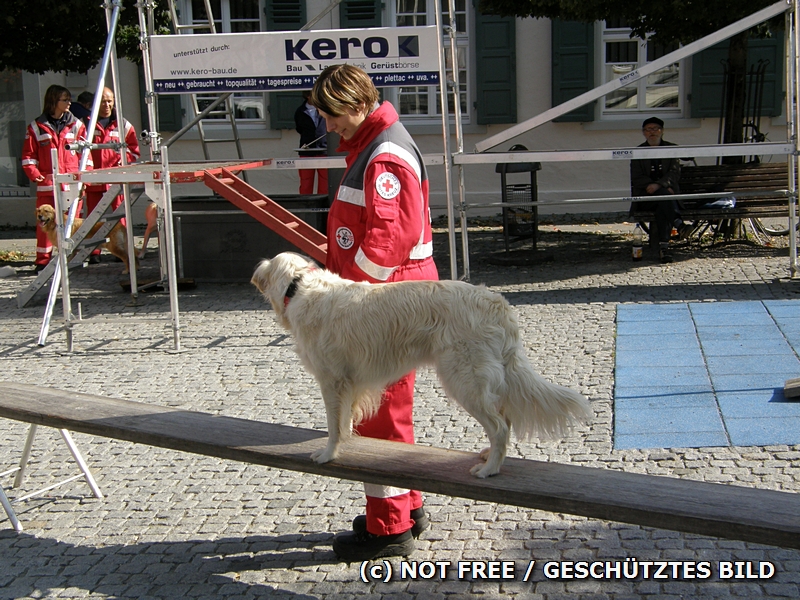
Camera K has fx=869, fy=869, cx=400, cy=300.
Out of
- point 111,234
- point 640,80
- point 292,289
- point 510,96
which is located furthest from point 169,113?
point 292,289

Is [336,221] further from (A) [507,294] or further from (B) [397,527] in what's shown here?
(A) [507,294]

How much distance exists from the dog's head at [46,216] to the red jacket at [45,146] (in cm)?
54

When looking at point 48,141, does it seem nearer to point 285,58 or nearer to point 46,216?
point 46,216

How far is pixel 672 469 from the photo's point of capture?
4.62 meters

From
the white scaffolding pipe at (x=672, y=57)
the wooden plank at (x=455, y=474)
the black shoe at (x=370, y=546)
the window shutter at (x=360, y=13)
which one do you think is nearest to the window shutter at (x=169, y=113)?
the window shutter at (x=360, y=13)

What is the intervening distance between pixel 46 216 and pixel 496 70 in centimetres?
766

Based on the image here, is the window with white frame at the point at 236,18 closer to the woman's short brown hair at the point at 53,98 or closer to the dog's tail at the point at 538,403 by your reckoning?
the woman's short brown hair at the point at 53,98

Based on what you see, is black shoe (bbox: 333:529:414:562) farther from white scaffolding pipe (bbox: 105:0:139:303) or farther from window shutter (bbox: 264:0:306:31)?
window shutter (bbox: 264:0:306:31)

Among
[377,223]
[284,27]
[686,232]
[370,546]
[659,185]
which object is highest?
[284,27]

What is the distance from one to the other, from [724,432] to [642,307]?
10.8 ft

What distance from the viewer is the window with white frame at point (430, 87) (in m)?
14.9

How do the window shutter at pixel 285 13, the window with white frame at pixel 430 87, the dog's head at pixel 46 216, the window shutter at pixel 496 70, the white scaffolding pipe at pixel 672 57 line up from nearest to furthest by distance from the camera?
the white scaffolding pipe at pixel 672 57 < the dog's head at pixel 46 216 < the window shutter at pixel 496 70 < the window shutter at pixel 285 13 < the window with white frame at pixel 430 87

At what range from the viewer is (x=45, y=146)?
11.1m

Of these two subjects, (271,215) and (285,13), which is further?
(285,13)
